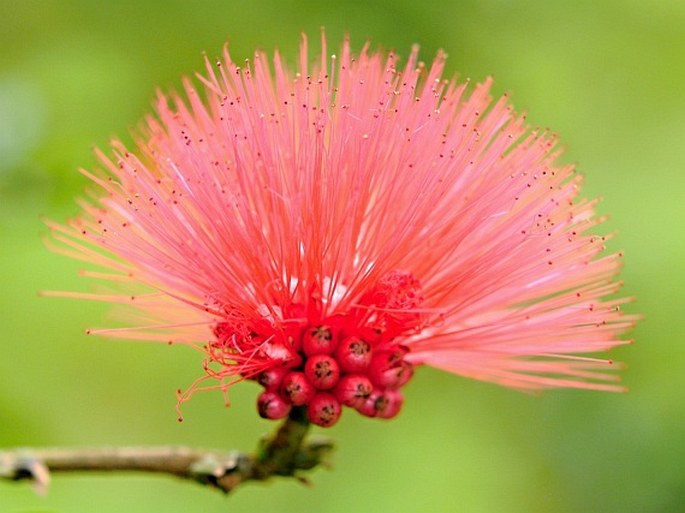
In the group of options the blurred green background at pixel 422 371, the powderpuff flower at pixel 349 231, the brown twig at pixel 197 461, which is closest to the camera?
the powderpuff flower at pixel 349 231

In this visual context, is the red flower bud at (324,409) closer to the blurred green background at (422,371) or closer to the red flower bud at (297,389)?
the red flower bud at (297,389)

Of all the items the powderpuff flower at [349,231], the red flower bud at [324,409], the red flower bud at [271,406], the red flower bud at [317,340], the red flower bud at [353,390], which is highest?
the powderpuff flower at [349,231]

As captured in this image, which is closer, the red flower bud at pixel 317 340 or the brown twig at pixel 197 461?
the red flower bud at pixel 317 340

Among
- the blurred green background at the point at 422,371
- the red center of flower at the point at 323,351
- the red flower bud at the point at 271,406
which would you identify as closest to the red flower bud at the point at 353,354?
the red center of flower at the point at 323,351

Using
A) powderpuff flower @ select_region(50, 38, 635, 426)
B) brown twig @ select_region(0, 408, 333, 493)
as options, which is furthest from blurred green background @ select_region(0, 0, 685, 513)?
powderpuff flower @ select_region(50, 38, 635, 426)

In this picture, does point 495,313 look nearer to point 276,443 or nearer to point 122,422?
point 276,443

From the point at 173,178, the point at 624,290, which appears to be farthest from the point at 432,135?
the point at 624,290

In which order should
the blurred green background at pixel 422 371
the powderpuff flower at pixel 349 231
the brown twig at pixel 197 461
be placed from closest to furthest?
1. the powderpuff flower at pixel 349 231
2. the brown twig at pixel 197 461
3. the blurred green background at pixel 422 371
